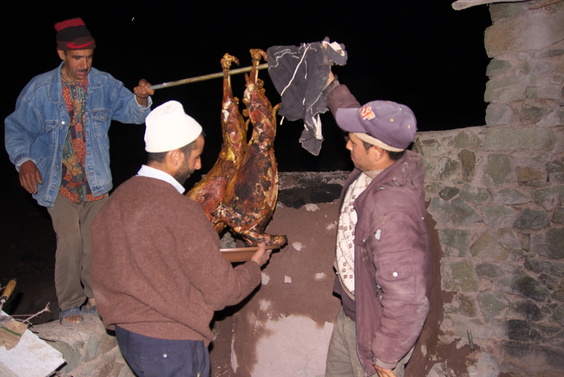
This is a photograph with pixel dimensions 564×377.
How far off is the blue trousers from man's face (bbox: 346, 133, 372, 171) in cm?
132

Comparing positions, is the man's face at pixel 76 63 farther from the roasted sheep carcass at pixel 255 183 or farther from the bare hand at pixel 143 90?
the roasted sheep carcass at pixel 255 183

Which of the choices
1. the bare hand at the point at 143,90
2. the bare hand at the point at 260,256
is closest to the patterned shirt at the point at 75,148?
the bare hand at the point at 143,90

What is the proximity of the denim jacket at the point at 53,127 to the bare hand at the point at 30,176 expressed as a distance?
6cm

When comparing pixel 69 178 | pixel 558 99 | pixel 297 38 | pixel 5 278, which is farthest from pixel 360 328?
pixel 297 38

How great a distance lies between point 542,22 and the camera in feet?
12.0

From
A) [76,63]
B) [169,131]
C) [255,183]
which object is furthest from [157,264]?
[76,63]

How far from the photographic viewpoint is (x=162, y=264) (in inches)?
82.9

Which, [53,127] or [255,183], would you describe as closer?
[53,127]

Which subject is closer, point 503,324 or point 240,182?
point 240,182

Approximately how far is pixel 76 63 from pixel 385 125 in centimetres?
223

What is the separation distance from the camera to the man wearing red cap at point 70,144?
3.05m

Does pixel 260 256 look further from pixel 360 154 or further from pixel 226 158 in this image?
pixel 226 158

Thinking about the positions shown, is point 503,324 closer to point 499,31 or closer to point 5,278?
point 499,31

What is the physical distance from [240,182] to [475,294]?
261 centimetres
